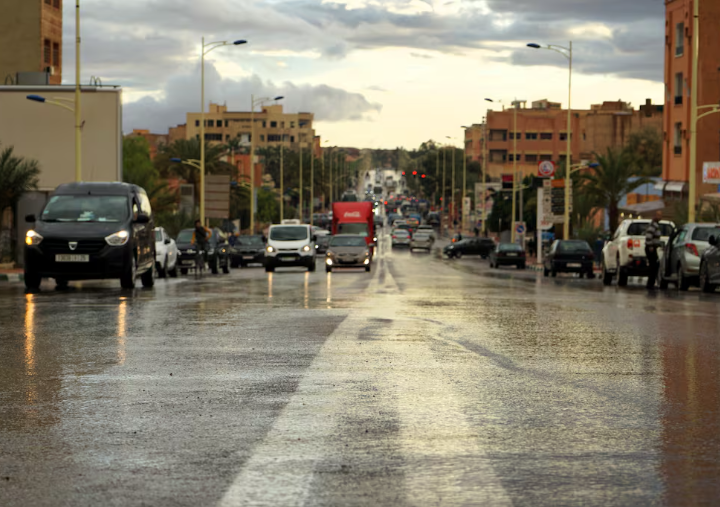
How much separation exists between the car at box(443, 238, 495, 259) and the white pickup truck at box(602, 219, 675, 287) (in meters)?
45.8

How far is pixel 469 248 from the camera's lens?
81.3 metres

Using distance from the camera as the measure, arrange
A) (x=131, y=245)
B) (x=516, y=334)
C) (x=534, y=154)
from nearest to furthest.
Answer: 1. (x=516, y=334)
2. (x=131, y=245)
3. (x=534, y=154)

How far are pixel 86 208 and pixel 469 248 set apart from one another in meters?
60.2

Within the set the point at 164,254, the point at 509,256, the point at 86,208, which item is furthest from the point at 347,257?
the point at 509,256

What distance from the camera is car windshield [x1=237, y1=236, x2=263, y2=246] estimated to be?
5484cm

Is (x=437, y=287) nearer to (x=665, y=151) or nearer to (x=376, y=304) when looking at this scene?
(x=376, y=304)

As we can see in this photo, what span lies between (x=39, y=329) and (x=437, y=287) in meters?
14.0

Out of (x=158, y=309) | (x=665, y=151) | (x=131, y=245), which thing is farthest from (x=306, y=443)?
(x=665, y=151)

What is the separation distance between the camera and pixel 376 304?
18969 millimetres

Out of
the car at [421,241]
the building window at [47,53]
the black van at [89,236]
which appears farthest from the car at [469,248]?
the black van at [89,236]

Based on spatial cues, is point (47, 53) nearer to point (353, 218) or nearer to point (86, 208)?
point (353, 218)

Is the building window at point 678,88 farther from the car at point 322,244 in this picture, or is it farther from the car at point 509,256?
the car at point 322,244

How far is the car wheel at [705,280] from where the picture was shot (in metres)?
25.9

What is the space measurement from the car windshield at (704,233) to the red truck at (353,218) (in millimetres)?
29267
